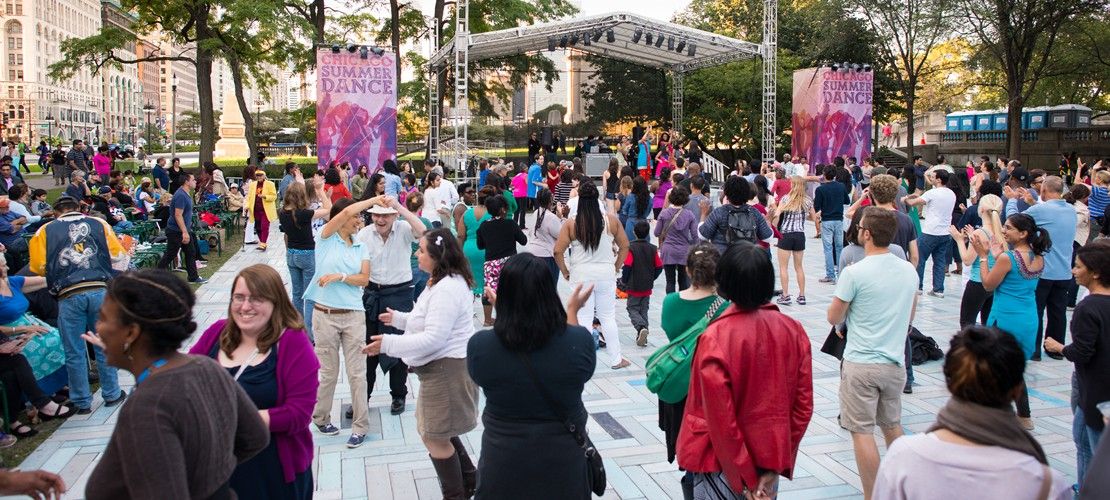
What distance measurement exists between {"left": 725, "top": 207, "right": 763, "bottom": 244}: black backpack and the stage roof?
598 inches

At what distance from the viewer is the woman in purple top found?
8.66m

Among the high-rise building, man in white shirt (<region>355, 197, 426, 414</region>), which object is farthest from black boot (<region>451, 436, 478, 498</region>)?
the high-rise building

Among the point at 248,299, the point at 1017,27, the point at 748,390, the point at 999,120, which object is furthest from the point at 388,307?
the point at 999,120

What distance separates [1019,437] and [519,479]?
5.25ft

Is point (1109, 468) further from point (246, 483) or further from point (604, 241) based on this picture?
point (604, 241)

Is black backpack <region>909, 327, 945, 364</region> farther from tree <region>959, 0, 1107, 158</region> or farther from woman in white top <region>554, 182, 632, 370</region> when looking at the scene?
tree <region>959, 0, 1107, 158</region>

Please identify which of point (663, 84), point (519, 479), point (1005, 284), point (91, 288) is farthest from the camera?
point (663, 84)

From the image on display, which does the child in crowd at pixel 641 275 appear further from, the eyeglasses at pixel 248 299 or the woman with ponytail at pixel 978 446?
the woman with ponytail at pixel 978 446

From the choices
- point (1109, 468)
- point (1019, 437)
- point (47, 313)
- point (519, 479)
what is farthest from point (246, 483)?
point (47, 313)

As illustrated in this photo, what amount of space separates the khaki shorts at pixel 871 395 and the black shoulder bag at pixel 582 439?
168 centimetres

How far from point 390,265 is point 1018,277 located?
4216 millimetres

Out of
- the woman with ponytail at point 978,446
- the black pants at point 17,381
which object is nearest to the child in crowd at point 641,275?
the black pants at point 17,381

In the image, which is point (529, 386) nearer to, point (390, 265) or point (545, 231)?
point (390, 265)

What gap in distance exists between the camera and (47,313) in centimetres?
674
